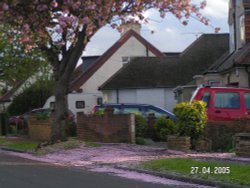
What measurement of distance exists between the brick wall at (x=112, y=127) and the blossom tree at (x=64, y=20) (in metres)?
1.49

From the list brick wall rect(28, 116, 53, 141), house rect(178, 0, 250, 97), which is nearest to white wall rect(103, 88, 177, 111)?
house rect(178, 0, 250, 97)

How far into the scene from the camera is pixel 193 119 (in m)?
17.8

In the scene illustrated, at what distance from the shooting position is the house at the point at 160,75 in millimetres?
38938

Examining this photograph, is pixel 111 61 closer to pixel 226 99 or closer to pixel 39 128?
pixel 39 128

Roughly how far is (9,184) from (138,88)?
2700 centimetres

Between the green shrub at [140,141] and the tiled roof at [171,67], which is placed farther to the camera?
the tiled roof at [171,67]

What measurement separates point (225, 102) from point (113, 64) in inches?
1088

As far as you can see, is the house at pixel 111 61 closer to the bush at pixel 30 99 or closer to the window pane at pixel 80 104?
the bush at pixel 30 99

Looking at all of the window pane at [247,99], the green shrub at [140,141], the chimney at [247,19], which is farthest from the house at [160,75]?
the window pane at [247,99]

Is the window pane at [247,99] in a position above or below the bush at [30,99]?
below

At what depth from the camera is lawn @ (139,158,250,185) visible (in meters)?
11.5

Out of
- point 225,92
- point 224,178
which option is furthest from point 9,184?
point 225,92

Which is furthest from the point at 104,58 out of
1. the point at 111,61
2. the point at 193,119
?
the point at 193,119

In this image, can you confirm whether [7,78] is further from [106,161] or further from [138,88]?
[106,161]
